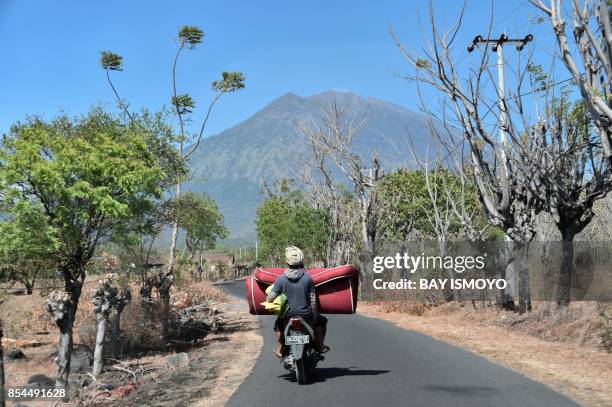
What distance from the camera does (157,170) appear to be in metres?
17.1

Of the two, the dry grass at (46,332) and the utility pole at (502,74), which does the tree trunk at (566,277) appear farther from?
the dry grass at (46,332)

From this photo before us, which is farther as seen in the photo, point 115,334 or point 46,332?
point 46,332

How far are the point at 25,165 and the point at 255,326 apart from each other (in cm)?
A: 1070

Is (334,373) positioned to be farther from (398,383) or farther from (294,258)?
(294,258)

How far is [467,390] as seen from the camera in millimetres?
8820

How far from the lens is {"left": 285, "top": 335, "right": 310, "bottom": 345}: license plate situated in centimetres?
930

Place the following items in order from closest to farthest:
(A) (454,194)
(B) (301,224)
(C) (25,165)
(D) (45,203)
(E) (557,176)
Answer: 1. (C) (25,165)
2. (D) (45,203)
3. (E) (557,176)
4. (A) (454,194)
5. (B) (301,224)

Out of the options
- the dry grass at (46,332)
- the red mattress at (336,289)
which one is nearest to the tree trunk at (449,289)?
the dry grass at (46,332)

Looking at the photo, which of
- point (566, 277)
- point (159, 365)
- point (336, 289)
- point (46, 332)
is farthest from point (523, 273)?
point (46, 332)

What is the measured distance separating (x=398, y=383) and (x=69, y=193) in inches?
390

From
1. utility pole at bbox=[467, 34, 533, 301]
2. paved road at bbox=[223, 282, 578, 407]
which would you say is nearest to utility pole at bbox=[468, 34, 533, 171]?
utility pole at bbox=[467, 34, 533, 301]

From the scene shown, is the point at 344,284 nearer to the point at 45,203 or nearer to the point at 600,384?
the point at 600,384

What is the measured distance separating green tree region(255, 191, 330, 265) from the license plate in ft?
120

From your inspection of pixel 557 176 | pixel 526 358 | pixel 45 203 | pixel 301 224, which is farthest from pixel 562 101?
Answer: pixel 301 224
